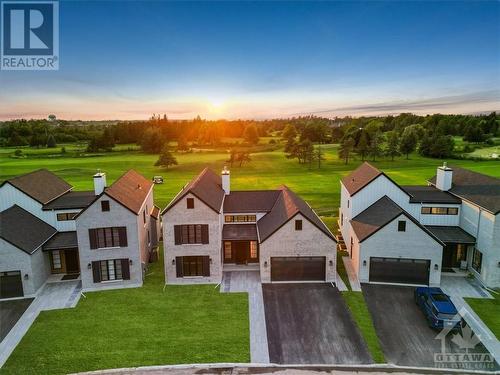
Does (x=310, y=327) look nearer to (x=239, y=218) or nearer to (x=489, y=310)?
(x=489, y=310)

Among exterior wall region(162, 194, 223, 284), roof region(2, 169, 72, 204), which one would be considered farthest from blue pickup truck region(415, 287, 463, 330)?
roof region(2, 169, 72, 204)

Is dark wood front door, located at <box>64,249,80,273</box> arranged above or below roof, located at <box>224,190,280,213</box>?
below

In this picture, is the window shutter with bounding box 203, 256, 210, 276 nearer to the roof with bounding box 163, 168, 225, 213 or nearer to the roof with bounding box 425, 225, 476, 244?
the roof with bounding box 163, 168, 225, 213

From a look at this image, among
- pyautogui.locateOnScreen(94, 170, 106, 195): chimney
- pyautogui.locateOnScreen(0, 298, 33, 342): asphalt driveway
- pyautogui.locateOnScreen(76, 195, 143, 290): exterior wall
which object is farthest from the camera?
pyautogui.locateOnScreen(94, 170, 106, 195): chimney

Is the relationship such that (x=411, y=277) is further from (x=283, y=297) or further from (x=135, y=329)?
(x=135, y=329)

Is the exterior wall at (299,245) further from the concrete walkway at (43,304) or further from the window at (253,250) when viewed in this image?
the concrete walkway at (43,304)

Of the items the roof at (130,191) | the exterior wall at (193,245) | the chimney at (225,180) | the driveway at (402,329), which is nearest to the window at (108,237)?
the roof at (130,191)

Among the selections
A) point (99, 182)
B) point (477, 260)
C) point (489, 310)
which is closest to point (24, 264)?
point (99, 182)

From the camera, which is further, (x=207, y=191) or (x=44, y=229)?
(x=207, y=191)
